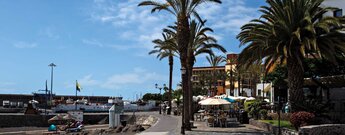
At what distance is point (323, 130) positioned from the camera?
20766 millimetres

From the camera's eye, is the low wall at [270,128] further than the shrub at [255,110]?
No

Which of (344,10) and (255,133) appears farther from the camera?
(344,10)

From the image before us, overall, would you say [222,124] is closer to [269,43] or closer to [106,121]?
[269,43]

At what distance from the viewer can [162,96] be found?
14062 centimetres

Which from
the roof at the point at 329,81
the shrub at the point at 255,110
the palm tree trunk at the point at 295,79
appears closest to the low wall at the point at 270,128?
the shrub at the point at 255,110

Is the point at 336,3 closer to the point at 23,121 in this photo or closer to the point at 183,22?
the point at 183,22

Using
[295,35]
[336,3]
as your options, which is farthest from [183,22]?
[336,3]

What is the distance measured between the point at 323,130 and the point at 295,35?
7255 mm

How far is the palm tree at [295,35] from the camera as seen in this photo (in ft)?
84.2

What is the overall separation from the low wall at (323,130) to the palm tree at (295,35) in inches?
189

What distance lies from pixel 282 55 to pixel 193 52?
1529 cm

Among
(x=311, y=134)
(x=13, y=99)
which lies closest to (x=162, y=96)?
(x=13, y=99)

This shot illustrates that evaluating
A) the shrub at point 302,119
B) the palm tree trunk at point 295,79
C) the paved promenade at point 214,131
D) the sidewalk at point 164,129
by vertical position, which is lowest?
the sidewalk at point 164,129

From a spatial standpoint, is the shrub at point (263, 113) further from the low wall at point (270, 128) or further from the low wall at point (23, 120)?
the low wall at point (23, 120)
